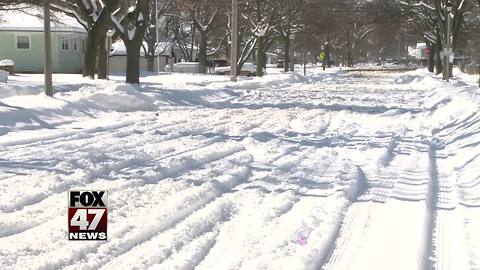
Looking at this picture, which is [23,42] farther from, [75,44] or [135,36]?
[135,36]

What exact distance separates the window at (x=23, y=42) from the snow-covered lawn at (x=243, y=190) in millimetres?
31149

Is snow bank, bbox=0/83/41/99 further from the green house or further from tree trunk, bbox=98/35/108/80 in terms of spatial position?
the green house

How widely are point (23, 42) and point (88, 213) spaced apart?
4343 centimetres

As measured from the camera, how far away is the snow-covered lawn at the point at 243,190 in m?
5.19

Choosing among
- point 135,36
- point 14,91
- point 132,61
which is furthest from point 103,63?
point 14,91

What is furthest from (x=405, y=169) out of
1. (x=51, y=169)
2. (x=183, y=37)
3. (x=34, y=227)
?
(x=183, y=37)

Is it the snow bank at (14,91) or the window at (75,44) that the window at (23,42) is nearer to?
the window at (75,44)

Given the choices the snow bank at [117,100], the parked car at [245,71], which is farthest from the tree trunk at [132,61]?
the parked car at [245,71]

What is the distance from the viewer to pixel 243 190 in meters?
7.57

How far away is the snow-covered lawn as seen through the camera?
5.19 m

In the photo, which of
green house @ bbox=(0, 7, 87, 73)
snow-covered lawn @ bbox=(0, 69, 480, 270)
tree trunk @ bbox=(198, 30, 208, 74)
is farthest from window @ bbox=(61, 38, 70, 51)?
snow-covered lawn @ bbox=(0, 69, 480, 270)

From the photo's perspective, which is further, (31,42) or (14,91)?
(31,42)

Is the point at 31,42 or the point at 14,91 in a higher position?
the point at 31,42

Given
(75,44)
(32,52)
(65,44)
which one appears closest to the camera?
(32,52)
